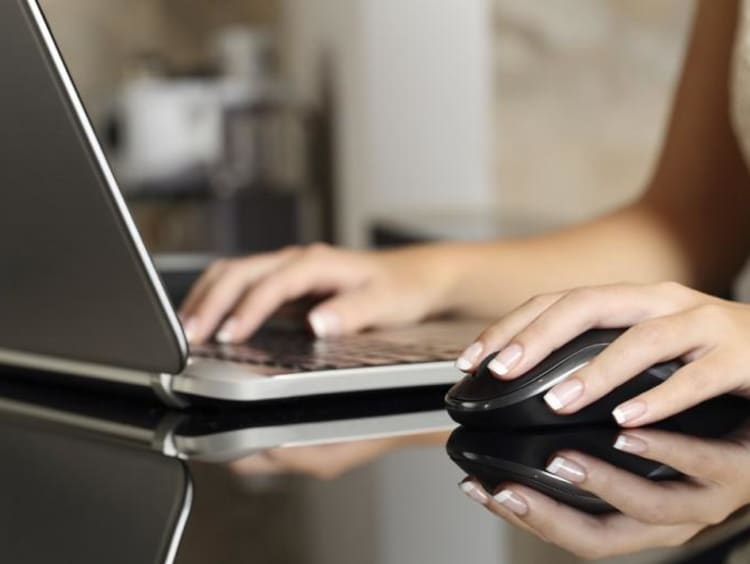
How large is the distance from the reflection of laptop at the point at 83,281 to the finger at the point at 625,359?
0.12m

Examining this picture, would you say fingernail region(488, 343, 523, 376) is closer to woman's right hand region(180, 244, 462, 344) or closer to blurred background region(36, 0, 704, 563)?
blurred background region(36, 0, 704, 563)

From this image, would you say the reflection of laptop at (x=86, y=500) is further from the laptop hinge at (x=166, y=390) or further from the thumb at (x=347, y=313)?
the thumb at (x=347, y=313)

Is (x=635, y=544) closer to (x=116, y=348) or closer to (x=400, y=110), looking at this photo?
(x=116, y=348)

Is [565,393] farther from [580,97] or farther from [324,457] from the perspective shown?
[580,97]

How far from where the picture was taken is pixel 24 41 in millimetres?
547

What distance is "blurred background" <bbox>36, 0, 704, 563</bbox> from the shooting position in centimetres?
51

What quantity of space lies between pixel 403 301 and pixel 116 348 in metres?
0.35

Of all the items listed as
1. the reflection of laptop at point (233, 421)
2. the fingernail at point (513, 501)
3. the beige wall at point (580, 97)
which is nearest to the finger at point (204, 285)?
the reflection of laptop at point (233, 421)

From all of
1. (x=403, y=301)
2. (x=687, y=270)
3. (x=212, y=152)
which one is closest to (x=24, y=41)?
(x=403, y=301)

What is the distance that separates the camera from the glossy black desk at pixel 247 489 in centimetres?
40

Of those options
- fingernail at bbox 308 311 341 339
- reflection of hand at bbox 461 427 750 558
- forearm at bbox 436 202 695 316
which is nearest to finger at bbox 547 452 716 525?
reflection of hand at bbox 461 427 750 558

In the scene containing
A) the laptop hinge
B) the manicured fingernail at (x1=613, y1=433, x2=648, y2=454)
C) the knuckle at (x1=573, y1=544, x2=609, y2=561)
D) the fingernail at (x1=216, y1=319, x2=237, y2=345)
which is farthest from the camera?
the fingernail at (x1=216, y1=319, x2=237, y2=345)

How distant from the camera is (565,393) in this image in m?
0.52

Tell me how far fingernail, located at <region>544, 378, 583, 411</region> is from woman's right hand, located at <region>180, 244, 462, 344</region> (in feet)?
1.06
